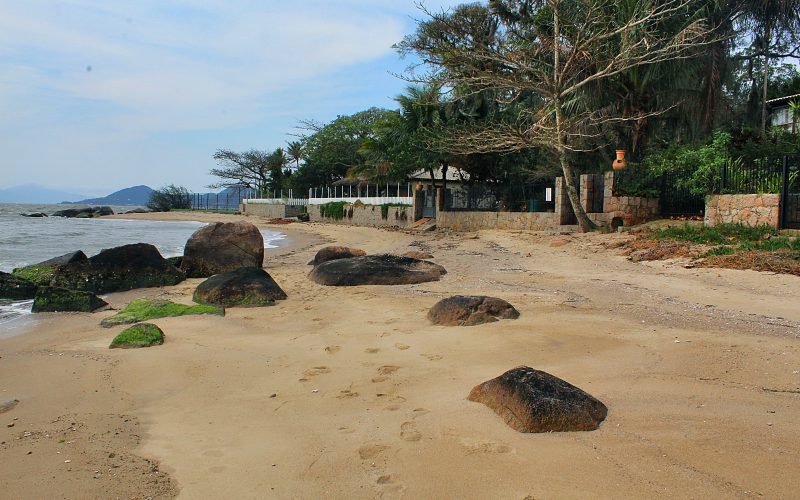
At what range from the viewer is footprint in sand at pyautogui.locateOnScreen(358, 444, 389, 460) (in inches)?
126

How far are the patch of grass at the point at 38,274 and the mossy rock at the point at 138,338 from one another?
203 inches

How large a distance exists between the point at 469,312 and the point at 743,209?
9369 mm

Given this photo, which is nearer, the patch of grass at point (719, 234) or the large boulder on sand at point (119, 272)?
the large boulder on sand at point (119, 272)

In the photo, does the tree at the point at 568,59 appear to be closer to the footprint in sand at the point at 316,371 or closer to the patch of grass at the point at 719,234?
the patch of grass at the point at 719,234

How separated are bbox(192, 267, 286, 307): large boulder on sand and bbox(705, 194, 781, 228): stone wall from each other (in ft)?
33.3

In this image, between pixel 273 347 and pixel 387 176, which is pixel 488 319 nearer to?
pixel 273 347

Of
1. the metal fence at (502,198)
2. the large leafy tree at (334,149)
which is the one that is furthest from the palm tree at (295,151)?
the metal fence at (502,198)

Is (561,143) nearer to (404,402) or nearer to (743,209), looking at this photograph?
(743,209)

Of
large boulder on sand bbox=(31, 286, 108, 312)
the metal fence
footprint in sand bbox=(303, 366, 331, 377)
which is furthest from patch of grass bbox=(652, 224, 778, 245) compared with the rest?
large boulder on sand bbox=(31, 286, 108, 312)

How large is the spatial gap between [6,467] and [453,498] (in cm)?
265

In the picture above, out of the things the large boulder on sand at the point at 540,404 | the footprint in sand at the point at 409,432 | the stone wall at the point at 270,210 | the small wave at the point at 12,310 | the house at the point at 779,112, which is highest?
the house at the point at 779,112

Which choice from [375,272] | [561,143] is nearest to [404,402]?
[375,272]

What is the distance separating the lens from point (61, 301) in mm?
8305

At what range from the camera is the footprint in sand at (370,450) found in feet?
10.5
